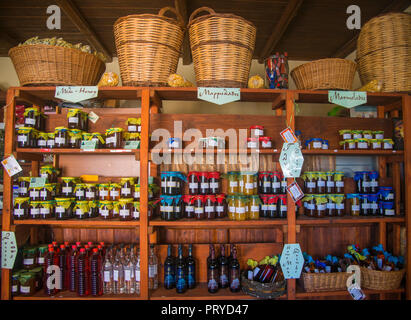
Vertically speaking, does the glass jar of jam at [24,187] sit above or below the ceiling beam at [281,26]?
below

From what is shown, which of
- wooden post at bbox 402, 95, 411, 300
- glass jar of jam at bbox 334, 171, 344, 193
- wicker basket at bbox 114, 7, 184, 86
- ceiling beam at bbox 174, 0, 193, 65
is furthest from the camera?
ceiling beam at bbox 174, 0, 193, 65

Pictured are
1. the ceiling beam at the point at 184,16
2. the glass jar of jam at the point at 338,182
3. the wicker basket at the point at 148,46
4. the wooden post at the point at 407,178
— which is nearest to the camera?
the wicker basket at the point at 148,46

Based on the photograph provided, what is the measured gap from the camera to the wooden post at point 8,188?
6.54ft

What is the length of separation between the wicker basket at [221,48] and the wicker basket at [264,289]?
5.01ft

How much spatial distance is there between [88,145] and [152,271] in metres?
1.13

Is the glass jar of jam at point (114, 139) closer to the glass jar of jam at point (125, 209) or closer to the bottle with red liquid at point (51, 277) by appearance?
the glass jar of jam at point (125, 209)

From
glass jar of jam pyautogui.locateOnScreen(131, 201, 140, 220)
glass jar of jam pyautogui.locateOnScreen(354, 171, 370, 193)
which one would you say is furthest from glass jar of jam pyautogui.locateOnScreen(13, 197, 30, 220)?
glass jar of jam pyautogui.locateOnScreen(354, 171, 370, 193)

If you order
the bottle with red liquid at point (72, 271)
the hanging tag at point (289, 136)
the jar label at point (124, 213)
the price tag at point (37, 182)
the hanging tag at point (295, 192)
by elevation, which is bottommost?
the bottle with red liquid at point (72, 271)

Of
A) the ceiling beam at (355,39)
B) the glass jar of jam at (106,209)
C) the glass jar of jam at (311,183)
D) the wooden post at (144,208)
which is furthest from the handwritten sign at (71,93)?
the ceiling beam at (355,39)

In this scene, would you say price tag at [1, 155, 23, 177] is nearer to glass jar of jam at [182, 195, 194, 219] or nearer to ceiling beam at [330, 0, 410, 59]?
glass jar of jam at [182, 195, 194, 219]

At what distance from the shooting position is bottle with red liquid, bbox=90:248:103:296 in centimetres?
203

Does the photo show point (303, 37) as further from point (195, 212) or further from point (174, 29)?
point (195, 212)

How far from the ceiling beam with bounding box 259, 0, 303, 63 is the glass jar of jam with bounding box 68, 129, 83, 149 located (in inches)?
92.9
